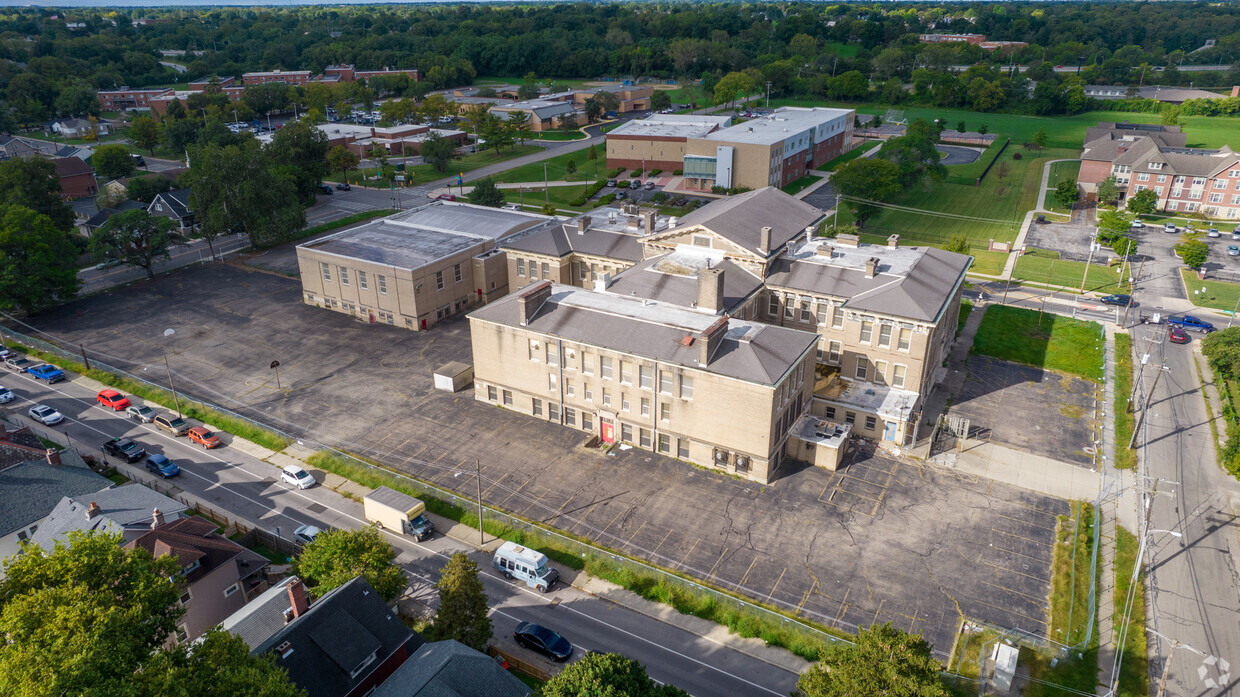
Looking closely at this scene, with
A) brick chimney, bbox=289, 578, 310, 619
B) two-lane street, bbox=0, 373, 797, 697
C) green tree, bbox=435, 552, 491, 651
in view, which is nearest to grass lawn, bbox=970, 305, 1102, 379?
two-lane street, bbox=0, 373, 797, 697

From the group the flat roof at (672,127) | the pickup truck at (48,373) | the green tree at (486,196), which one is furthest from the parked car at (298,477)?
the flat roof at (672,127)

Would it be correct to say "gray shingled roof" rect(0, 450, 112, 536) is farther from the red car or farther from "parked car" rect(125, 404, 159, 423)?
the red car

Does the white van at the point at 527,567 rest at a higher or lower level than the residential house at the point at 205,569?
lower

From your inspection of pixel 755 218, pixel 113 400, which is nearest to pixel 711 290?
pixel 755 218

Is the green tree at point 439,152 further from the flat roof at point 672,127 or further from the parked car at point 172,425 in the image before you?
the parked car at point 172,425

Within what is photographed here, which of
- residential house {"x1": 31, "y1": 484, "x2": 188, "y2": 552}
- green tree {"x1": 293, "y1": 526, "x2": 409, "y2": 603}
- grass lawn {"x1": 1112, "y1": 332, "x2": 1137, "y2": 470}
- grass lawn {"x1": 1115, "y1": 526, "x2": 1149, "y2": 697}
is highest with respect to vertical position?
green tree {"x1": 293, "y1": 526, "x2": 409, "y2": 603}

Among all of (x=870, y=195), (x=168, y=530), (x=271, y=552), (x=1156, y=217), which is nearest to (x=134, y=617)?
(x=168, y=530)
